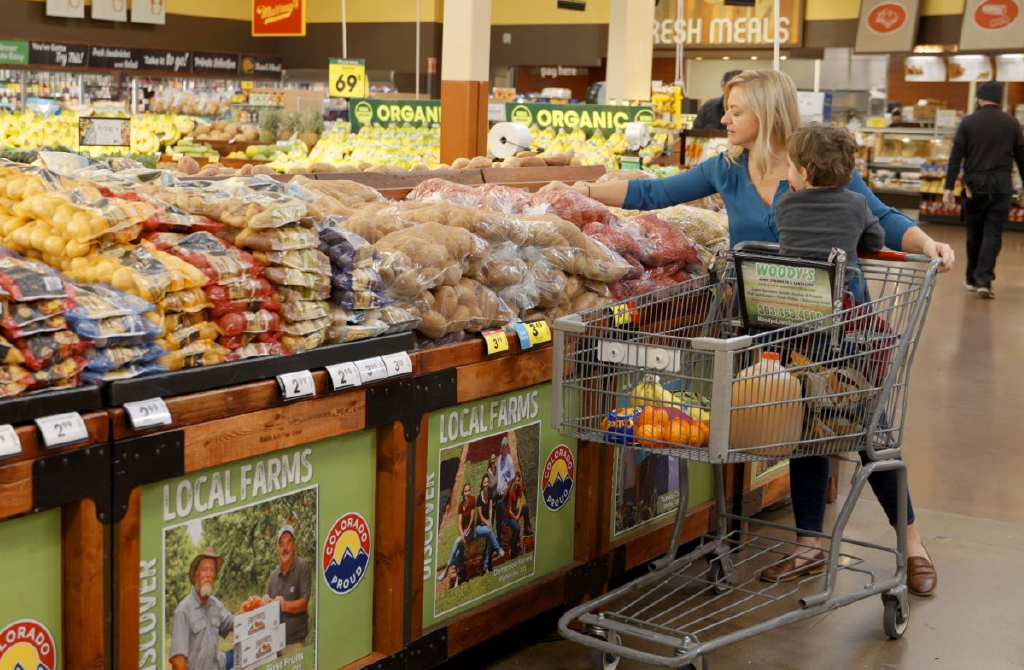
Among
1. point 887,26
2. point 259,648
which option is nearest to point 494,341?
point 259,648

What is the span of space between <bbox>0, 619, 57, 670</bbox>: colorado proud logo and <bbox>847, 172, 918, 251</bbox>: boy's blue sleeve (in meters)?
2.57

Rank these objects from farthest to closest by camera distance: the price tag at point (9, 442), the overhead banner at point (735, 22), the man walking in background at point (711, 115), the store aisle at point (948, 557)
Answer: the overhead banner at point (735, 22) → the man walking in background at point (711, 115) → the store aisle at point (948, 557) → the price tag at point (9, 442)

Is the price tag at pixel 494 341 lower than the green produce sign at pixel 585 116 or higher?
lower

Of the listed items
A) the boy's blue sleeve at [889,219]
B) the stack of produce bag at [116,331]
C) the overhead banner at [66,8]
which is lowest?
the stack of produce bag at [116,331]

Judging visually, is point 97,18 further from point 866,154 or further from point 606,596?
point 606,596

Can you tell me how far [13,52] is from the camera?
16.5m

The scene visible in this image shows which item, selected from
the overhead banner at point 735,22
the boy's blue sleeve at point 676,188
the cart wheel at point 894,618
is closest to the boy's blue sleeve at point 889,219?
the boy's blue sleeve at point 676,188

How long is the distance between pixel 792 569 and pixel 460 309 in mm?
1479

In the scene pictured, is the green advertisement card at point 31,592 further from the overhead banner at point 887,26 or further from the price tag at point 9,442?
the overhead banner at point 887,26

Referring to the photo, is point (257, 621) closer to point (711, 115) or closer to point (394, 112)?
point (394, 112)

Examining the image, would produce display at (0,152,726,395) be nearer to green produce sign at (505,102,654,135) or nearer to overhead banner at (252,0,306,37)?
green produce sign at (505,102,654,135)

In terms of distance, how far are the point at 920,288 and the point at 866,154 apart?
1570 cm

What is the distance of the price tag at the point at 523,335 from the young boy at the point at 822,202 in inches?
31.7

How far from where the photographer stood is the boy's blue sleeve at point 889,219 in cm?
368
